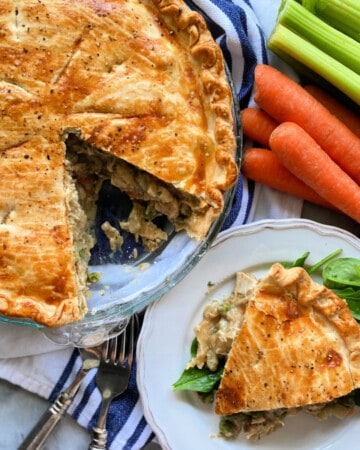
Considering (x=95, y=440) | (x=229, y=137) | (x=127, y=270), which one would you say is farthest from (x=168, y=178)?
(x=95, y=440)

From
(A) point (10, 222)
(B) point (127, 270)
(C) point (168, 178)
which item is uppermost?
(C) point (168, 178)

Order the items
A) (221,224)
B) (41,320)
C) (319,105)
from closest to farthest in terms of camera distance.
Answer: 1. (41,320)
2. (221,224)
3. (319,105)

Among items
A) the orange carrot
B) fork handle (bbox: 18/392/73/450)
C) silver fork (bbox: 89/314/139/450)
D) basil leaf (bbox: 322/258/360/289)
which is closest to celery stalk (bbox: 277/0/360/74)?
the orange carrot

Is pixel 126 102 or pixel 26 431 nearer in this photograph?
pixel 126 102

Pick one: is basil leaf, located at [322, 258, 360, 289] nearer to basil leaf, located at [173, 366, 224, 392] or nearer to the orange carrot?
the orange carrot

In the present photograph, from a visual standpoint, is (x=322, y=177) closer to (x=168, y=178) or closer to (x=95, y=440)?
(x=168, y=178)

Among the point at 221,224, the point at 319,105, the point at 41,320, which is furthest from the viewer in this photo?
the point at 319,105

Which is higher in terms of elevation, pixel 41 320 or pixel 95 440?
pixel 41 320
